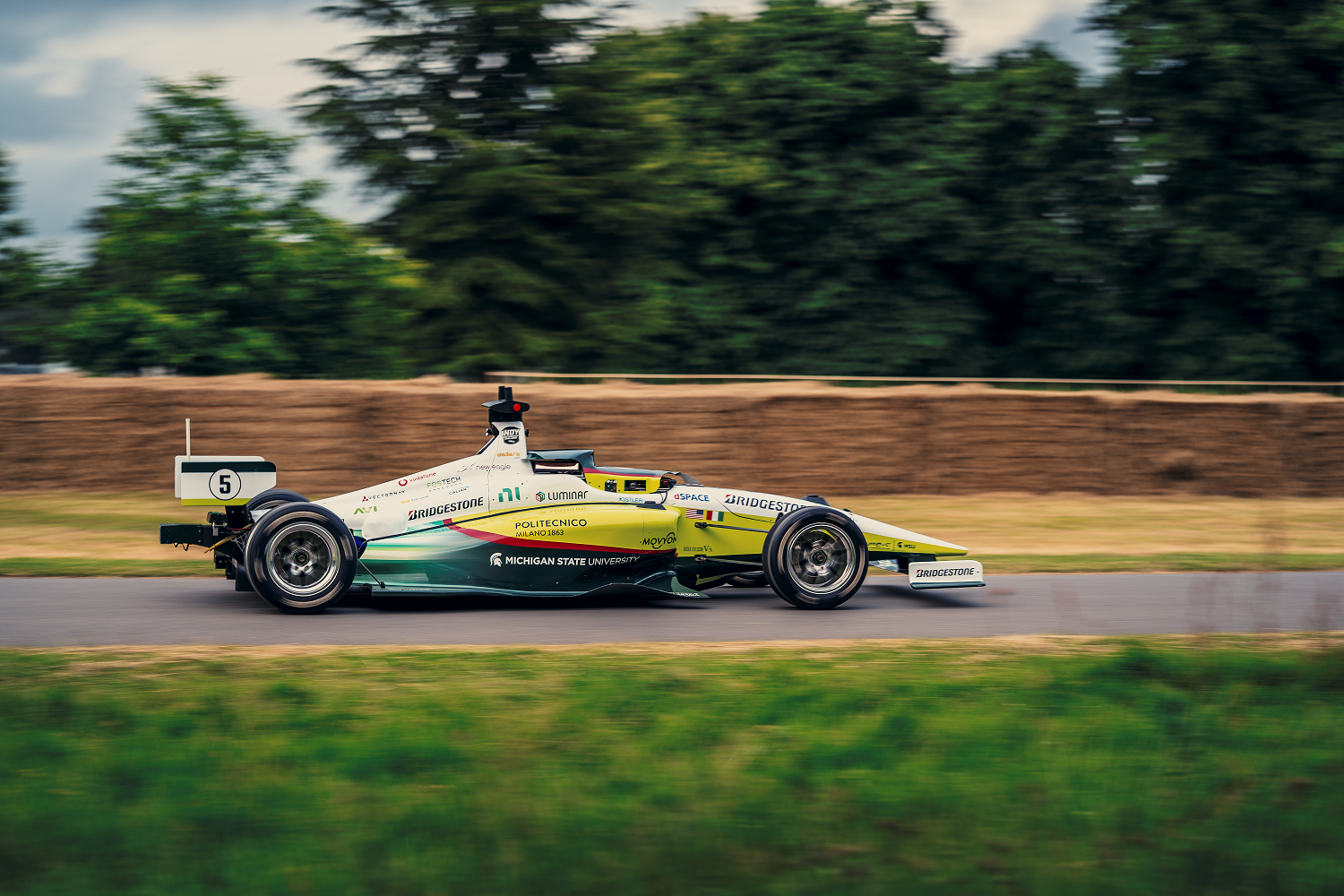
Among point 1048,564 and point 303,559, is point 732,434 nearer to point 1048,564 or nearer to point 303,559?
point 1048,564

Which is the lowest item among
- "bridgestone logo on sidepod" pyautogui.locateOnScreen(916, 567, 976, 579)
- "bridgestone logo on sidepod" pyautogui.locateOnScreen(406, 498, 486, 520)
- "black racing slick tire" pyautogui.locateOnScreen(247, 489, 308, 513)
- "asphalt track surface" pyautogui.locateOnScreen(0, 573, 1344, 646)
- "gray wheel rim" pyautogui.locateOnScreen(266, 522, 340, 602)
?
"asphalt track surface" pyautogui.locateOnScreen(0, 573, 1344, 646)

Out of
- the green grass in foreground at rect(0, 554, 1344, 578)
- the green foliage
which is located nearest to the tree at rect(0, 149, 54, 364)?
the green foliage

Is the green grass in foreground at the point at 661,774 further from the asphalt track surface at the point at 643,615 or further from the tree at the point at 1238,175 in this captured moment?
the tree at the point at 1238,175

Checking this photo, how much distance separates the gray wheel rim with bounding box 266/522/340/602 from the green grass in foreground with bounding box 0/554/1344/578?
2.53 metres

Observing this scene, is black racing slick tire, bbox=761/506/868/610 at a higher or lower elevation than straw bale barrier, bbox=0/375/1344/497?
lower

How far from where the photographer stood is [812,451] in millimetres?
17250

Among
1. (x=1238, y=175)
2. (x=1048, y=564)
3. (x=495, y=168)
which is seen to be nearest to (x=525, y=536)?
(x=1048, y=564)

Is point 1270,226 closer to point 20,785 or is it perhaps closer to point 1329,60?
point 1329,60

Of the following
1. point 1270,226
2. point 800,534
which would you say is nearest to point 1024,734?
point 800,534

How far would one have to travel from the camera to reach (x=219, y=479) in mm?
8742

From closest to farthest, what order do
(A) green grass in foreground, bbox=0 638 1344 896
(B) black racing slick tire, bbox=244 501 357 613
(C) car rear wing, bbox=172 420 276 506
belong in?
(A) green grass in foreground, bbox=0 638 1344 896 < (B) black racing slick tire, bbox=244 501 357 613 < (C) car rear wing, bbox=172 420 276 506

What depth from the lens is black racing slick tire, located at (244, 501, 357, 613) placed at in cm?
831

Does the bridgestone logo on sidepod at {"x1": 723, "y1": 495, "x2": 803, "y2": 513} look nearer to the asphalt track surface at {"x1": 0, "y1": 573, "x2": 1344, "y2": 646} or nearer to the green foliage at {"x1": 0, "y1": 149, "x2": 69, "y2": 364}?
the asphalt track surface at {"x1": 0, "y1": 573, "x2": 1344, "y2": 646}

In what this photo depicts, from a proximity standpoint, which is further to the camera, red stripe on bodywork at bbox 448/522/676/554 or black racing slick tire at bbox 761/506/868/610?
black racing slick tire at bbox 761/506/868/610
